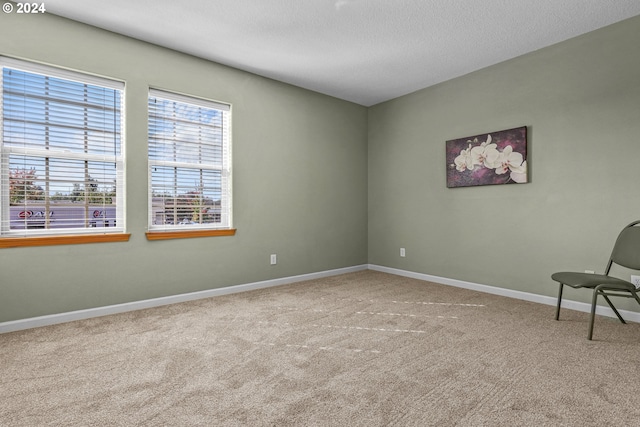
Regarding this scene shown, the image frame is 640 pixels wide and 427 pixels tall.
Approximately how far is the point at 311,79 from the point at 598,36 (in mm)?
2952

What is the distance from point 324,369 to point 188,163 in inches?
105

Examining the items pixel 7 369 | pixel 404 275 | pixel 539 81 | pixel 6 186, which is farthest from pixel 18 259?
pixel 539 81

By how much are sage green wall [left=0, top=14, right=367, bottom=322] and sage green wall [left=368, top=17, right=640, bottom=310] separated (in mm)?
866

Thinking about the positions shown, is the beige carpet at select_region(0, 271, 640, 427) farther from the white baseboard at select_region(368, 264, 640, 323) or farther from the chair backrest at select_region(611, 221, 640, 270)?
the chair backrest at select_region(611, 221, 640, 270)

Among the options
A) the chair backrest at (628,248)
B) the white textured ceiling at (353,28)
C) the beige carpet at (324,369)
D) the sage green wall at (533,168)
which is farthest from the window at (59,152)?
the chair backrest at (628,248)

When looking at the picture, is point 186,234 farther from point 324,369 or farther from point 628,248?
point 628,248

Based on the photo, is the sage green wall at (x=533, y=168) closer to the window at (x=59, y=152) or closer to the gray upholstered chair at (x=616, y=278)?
the gray upholstered chair at (x=616, y=278)

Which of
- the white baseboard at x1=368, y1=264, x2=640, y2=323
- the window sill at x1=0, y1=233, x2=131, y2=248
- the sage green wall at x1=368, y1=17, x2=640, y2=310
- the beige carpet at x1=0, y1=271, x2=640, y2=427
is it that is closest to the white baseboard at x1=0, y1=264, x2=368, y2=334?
the beige carpet at x1=0, y1=271, x2=640, y2=427

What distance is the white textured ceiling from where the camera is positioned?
9.11ft

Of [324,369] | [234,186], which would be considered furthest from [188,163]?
[324,369]

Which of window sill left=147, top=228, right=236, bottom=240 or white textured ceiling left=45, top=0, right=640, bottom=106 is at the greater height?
white textured ceiling left=45, top=0, right=640, bottom=106

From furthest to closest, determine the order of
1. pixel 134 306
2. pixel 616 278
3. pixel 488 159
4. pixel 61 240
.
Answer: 1. pixel 488 159
2. pixel 134 306
3. pixel 61 240
4. pixel 616 278

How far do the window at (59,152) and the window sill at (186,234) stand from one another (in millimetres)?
300

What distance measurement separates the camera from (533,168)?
11.8 feet
